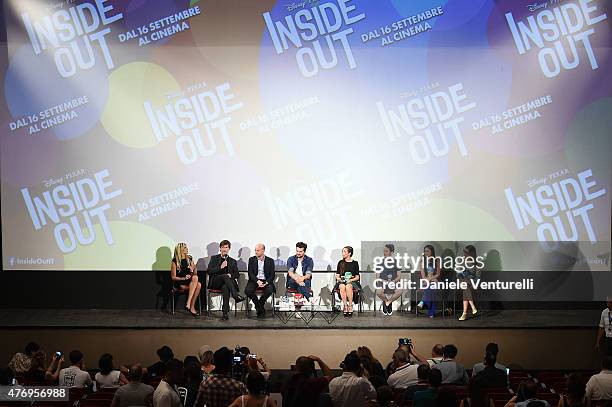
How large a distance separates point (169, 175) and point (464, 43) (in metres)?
4.28

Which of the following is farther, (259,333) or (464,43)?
(464,43)

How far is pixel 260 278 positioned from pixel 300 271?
527 millimetres

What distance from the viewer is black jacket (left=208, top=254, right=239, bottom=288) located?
10547mm

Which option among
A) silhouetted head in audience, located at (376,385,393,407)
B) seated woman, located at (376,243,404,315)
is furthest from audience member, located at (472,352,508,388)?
seated woman, located at (376,243,404,315)

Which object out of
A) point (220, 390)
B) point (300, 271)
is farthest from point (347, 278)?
point (220, 390)

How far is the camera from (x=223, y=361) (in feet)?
17.9

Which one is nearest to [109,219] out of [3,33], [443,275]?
[3,33]

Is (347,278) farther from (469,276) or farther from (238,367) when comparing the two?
(238,367)

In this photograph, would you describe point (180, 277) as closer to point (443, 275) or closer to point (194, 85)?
point (194, 85)

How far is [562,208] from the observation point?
1100 cm

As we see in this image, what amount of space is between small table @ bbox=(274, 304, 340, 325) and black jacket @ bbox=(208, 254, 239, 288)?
30.8 inches

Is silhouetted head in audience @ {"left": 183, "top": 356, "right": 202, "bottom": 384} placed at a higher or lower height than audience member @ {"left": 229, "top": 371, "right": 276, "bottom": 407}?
higher

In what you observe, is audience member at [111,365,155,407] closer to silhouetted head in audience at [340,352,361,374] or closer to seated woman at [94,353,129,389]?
seated woman at [94,353,129,389]

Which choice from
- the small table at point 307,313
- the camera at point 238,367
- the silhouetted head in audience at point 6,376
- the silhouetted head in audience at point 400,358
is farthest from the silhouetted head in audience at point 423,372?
the small table at point 307,313
